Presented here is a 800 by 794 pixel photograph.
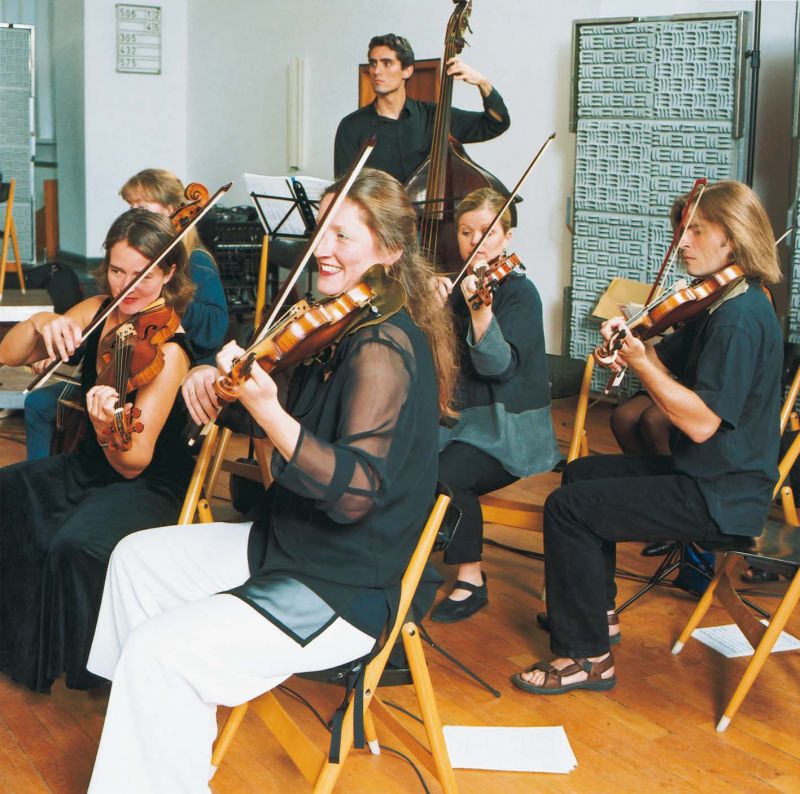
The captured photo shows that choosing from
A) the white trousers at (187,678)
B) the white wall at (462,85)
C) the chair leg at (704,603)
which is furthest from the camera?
the white wall at (462,85)

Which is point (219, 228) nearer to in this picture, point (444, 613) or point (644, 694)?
point (444, 613)

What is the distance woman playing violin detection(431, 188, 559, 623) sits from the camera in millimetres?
2592

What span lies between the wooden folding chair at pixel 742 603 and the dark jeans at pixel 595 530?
89 millimetres

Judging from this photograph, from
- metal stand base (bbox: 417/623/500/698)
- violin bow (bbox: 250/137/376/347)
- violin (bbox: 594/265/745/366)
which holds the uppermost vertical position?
violin bow (bbox: 250/137/376/347)

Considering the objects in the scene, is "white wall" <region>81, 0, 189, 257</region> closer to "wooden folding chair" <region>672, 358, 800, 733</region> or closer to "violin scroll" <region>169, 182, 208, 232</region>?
"violin scroll" <region>169, 182, 208, 232</region>

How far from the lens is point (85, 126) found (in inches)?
331

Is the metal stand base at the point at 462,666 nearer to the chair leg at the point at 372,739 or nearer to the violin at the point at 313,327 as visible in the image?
the chair leg at the point at 372,739

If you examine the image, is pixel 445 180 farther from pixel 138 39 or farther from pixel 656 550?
pixel 138 39

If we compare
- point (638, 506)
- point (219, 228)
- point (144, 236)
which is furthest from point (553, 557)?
point (219, 228)

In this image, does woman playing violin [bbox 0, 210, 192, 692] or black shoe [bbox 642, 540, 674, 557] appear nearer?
woman playing violin [bbox 0, 210, 192, 692]

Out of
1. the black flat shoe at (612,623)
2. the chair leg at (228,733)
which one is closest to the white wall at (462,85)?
the black flat shoe at (612,623)

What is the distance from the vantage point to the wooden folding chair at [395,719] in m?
1.61

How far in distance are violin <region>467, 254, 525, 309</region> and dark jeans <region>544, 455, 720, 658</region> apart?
51 cm

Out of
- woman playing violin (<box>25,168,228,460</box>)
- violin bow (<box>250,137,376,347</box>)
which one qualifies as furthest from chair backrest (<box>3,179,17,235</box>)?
violin bow (<box>250,137,376,347</box>)
